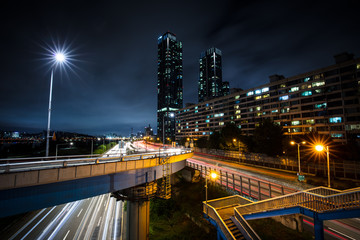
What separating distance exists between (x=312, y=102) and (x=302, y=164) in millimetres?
38589

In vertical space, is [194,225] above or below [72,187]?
below

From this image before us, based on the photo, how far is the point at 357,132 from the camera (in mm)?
47156

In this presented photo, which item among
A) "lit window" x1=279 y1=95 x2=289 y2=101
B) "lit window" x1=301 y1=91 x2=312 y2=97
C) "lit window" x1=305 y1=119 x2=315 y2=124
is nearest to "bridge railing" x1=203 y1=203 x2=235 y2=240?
"lit window" x1=305 y1=119 x2=315 y2=124

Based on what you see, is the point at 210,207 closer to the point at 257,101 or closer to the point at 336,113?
the point at 336,113

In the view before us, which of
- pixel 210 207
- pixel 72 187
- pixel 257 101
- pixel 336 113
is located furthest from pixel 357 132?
pixel 72 187

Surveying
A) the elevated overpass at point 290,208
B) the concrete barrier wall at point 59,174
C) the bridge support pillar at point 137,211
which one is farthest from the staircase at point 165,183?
the elevated overpass at point 290,208

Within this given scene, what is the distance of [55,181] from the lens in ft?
38.6

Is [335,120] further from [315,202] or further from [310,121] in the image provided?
[315,202]

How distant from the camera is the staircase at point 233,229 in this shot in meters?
14.8

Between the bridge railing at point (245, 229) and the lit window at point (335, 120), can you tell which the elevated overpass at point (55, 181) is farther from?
the lit window at point (335, 120)

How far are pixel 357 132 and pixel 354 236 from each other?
50.8m

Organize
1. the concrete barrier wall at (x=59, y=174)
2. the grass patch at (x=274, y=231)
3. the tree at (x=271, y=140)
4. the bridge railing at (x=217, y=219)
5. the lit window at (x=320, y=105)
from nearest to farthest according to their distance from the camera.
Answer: the concrete barrier wall at (x=59, y=174) < the bridge railing at (x=217, y=219) < the grass patch at (x=274, y=231) < the tree at (x=271, y=140) < the lit window at (x=320, y=105)

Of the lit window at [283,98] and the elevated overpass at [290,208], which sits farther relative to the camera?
the lit window at [283,98]

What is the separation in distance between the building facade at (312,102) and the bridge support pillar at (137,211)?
2006 inches
